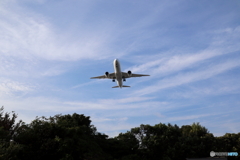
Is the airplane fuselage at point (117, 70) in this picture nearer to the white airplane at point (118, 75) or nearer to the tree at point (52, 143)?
the white airplane at point (118, 75)

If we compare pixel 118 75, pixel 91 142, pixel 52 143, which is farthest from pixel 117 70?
pixel 52 143

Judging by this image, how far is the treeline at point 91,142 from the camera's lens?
101 feet

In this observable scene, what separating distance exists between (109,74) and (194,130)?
129ft

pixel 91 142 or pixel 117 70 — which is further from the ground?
pixel 117 70

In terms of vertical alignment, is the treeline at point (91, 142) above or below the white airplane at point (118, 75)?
below

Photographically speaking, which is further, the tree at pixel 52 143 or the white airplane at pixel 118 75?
the white airplane at pixel 118 75

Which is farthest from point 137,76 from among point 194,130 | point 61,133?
point 194,130

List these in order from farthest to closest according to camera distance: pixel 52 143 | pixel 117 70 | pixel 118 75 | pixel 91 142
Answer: pixel 118 75
pixel 117 70
pixel 91 142
pixel 52 143

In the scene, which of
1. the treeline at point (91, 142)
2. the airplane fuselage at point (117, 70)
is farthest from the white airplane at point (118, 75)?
the treeline at point (91, 142)

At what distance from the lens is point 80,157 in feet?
105

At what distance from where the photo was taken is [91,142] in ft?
121

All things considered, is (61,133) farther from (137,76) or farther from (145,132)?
(145,132)

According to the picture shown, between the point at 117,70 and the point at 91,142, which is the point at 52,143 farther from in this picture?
the point at 117,70

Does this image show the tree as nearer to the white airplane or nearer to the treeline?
the treeline
